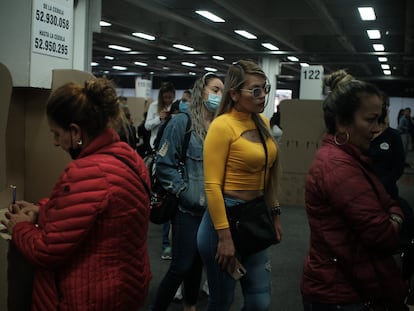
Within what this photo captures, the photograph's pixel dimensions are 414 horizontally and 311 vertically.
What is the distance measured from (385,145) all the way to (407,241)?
1167 millimetres

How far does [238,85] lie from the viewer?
6.50ft

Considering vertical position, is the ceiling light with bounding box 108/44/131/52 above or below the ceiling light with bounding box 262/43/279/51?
below

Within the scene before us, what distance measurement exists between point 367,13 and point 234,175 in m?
7.20

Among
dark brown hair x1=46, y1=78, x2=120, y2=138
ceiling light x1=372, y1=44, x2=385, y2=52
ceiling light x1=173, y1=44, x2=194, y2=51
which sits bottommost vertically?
dark brown hair x1=46, y1=78, x2=120, y2=138

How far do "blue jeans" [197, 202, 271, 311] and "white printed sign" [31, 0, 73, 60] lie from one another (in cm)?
92

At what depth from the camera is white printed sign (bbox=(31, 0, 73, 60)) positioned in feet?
6.14

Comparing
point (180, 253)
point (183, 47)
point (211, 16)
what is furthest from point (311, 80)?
point (180, 253)

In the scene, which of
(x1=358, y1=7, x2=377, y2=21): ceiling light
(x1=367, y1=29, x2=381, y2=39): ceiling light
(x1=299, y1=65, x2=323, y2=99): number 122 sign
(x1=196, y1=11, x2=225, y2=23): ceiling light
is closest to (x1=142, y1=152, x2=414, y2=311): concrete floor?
(x1=299, y1=65, x2=323, y2=99): number 122 sign

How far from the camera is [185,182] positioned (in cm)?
239

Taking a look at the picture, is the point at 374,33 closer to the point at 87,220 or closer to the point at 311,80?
the point at 311,80

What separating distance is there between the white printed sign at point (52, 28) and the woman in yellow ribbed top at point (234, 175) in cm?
70

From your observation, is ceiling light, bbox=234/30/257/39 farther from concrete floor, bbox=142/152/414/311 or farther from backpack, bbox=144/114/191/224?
backpack, bbox=144/114/191/224

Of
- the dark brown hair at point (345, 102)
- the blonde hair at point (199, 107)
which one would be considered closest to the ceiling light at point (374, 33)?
the blonde hair at point (199, 107)

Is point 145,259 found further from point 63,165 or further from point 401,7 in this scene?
point 401,7
